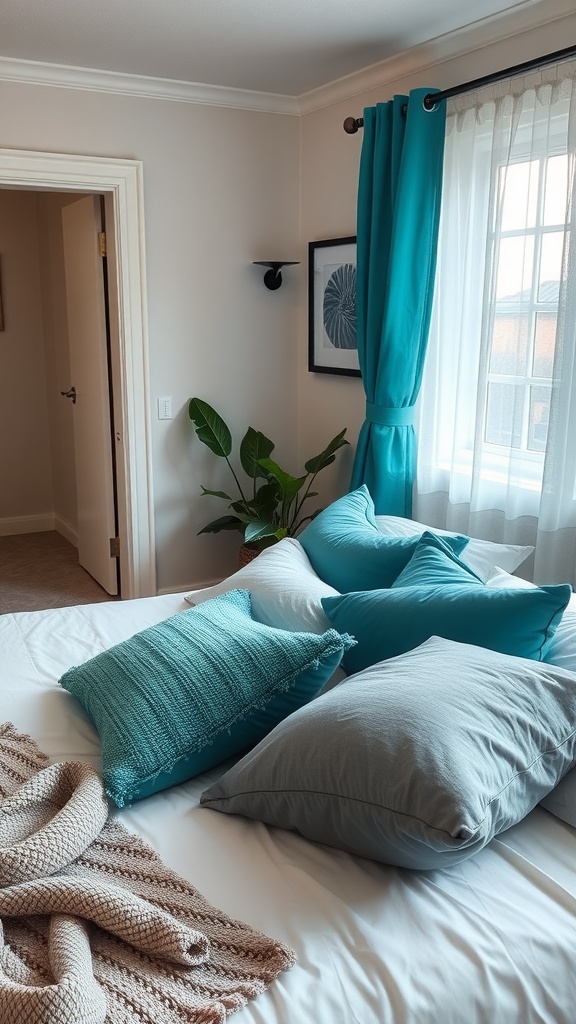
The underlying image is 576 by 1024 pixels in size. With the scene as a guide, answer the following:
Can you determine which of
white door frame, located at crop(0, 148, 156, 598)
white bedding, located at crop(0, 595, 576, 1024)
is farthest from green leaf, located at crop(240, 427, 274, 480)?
white bedding, located at crop(0, 595, 576, 1024)

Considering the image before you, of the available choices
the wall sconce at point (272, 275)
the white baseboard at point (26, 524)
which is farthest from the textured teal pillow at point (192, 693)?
the white baseboard at point (26, 524)

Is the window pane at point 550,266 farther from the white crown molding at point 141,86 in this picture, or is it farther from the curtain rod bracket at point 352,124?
the white crown molding at point 141,86

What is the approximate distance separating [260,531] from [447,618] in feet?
7.06

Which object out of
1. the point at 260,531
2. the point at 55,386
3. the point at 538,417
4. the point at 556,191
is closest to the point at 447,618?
the point at 538,417

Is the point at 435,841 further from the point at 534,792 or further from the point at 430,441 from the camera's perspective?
the point at 430,441

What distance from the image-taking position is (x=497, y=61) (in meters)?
3.03

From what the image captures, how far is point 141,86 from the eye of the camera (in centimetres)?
373

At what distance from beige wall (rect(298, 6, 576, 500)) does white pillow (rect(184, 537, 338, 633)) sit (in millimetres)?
1810

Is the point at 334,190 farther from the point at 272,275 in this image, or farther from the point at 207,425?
the point at 207,425

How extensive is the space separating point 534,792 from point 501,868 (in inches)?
5.1

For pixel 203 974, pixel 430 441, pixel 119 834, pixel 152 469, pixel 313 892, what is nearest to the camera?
pixel 203 974

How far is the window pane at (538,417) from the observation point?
9.66 ft

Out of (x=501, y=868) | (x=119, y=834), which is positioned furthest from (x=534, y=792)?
(x=119, y=834)

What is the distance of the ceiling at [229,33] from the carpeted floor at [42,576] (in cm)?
244
